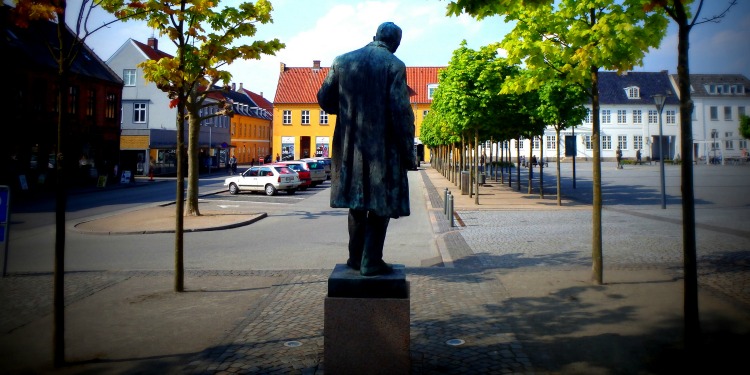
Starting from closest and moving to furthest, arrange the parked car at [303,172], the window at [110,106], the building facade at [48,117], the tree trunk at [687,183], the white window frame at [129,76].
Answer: the tree trunk at [687,183]
the building facade at [48,117]
the parked car at [303,172]
the window at [110,106]
the white window frame at [129,76]

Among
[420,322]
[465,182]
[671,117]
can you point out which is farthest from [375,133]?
[671,117]

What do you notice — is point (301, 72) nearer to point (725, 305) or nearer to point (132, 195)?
point (132, 195)

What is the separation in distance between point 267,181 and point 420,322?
2337 cm

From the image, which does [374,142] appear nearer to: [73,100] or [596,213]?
[596,213]

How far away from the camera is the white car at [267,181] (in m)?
28.4

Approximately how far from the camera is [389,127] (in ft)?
15.6

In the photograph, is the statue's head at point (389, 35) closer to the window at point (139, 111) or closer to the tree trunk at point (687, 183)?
the tree trunk at point (687, 183)

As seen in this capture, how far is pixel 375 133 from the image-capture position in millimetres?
4688

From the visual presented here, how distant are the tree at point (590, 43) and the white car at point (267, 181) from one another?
20612 millimetres

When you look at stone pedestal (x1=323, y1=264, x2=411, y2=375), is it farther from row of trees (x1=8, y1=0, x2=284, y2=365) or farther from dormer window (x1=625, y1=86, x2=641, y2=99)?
dormer window (x1=625, y1=86, x2=641, y2=99)

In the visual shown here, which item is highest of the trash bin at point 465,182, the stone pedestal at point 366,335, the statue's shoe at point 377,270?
the trash bin at point 465,182

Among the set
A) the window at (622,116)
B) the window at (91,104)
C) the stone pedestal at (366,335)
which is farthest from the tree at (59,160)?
the window at (622,116)

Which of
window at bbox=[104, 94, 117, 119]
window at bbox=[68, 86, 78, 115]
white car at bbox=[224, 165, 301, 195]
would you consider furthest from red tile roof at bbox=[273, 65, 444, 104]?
white car at bbox=[224, 165, 301, 195]

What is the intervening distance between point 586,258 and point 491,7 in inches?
229
